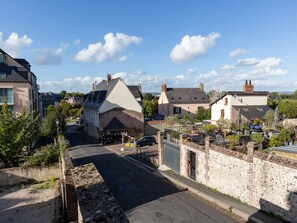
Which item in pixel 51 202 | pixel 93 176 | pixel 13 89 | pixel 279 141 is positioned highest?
pixel 13 89

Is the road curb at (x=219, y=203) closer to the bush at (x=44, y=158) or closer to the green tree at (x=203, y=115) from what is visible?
the bush at (x=44, y=158)

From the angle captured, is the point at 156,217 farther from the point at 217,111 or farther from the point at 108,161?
the point at 217,111

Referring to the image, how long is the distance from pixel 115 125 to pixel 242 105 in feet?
73.5

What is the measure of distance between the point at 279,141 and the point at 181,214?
1401 centimetres

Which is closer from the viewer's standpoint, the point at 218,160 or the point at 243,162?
the point at 243,162

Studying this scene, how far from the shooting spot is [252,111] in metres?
38.3

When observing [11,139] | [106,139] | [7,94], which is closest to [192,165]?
[11,139]

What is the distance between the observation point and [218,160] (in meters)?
13.3

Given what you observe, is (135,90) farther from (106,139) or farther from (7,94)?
(7,94)

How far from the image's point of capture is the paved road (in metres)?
10.8

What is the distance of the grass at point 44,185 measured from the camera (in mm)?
15184

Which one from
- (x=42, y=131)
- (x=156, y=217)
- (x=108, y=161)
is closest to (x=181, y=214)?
(x=156, y=217)

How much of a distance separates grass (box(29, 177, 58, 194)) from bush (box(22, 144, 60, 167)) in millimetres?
1268

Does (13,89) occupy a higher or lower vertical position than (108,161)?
higher
